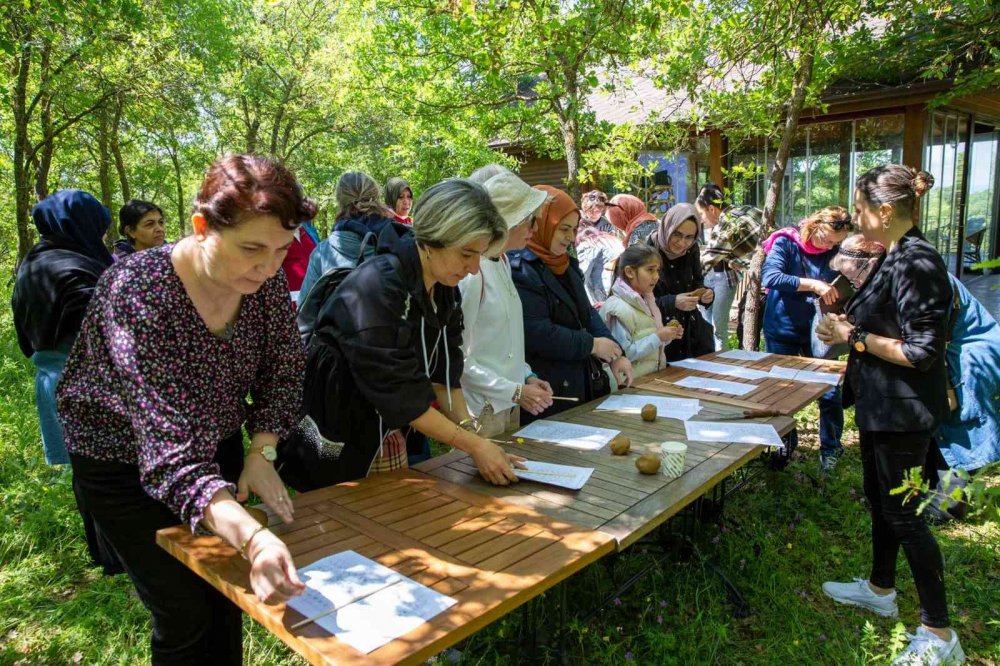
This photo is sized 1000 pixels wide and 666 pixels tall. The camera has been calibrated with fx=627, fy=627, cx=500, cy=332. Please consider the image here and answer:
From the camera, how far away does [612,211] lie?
5.79 m

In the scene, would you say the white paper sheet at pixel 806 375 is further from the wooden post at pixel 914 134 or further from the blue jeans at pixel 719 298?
the wooden post at pixel 914 134

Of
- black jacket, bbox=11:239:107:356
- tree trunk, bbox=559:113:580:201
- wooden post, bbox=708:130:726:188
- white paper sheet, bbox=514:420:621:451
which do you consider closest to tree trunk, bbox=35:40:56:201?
tree trunk, bbox=559:113:580:201

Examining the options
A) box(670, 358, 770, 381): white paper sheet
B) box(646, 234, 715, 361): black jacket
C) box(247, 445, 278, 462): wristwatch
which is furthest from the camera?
box(646, 234, 715, 361): black jacket

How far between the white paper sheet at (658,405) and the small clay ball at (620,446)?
522mm

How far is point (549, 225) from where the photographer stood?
289 cm

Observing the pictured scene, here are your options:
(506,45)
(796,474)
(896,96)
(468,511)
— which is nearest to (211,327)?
(468,511)

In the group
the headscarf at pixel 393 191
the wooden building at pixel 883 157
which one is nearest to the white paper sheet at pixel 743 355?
the headscarf at pixel 393 191

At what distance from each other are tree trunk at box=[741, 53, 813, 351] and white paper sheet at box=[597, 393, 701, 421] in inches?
97.0

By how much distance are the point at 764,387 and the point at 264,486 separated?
2.42 metres

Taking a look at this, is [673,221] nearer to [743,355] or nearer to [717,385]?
[743,355]

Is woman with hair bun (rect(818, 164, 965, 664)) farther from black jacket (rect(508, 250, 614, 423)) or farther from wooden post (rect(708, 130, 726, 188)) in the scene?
wooden post (rect(708, 130, 726, 188))

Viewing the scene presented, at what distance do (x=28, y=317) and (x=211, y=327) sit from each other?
163 centimetres

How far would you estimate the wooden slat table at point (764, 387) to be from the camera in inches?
109

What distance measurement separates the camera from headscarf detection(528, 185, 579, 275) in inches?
114
